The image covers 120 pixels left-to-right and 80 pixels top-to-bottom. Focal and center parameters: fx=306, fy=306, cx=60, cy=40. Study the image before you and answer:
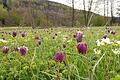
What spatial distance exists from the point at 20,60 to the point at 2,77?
0.34 meters

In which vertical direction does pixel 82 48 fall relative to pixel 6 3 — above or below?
below

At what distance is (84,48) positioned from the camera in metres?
1.32

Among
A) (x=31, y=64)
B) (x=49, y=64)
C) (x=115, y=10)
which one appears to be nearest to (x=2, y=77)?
(x=31, y=64)

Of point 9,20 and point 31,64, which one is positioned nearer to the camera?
point 31,64

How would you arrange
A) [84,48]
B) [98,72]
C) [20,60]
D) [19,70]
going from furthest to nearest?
[20,60] → [19,70] → [98,72] → [84,48]

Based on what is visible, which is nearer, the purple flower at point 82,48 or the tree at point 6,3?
the purple flower at point 82,48

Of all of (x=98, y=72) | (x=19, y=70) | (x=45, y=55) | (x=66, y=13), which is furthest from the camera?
(x=66, y=13)

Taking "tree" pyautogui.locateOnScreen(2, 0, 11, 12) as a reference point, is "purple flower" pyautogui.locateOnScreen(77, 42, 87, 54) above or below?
below

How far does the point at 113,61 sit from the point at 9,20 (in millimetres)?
41520

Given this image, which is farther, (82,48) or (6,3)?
(6,3)

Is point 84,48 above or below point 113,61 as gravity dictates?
above

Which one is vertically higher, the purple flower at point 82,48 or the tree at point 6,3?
the tree at point 6,3

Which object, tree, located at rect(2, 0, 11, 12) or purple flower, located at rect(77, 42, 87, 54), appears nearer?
purple flower, located at rect(77, 42, 87, 54)

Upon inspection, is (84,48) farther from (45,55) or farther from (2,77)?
(45,55)
